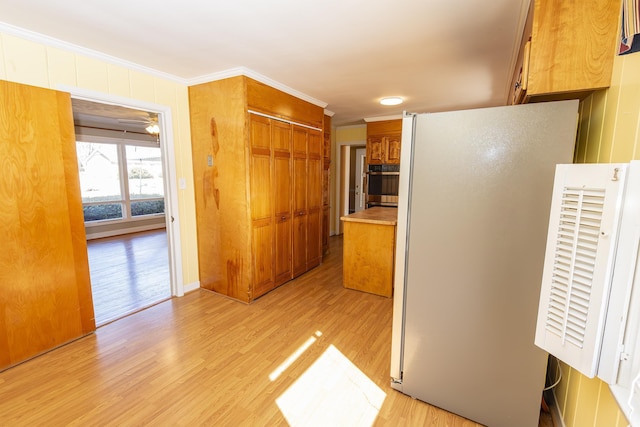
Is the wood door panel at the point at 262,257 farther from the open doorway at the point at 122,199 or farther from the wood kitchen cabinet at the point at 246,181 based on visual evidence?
the open doorway at the point at 122,199

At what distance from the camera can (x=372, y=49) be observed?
2486 mm

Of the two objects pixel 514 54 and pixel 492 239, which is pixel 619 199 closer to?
pixel 492 239

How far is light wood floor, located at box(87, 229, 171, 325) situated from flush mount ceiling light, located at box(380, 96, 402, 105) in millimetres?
3894

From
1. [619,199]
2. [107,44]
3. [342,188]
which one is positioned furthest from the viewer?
[342,188]

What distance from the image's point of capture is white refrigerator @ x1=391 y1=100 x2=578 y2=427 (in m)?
1.46

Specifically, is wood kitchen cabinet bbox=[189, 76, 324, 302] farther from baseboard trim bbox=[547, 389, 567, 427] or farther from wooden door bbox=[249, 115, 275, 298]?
baseboard trim bbox=[547, 389, 567, 427]

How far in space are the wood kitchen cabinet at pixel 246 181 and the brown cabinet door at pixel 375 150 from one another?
200cm


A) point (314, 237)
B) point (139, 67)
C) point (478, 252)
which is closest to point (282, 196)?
point (314, 237)

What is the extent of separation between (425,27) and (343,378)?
2.65 meters

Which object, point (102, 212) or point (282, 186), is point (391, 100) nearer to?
point (282, 186)

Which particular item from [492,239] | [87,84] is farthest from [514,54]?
[87,84]

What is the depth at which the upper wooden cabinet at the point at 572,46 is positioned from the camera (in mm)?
1273

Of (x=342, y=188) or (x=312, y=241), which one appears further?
(x=342, y=188)

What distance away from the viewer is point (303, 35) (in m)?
2.23
